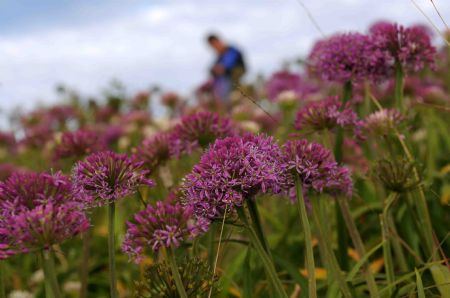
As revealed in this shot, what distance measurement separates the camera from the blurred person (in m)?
12.0

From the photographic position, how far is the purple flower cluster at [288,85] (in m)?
7.28

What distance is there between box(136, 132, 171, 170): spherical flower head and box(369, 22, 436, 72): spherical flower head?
1181 mm

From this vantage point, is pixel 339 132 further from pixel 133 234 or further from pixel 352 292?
pixel 133 234

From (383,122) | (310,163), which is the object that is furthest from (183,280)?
(383,122)

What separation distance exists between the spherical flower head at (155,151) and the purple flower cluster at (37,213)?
3.85 feet

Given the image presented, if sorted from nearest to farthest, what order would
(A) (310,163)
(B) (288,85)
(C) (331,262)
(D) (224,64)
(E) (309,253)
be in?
(E) (309,253)
(A) (310,163)
(C) (331,262)
(B) (288,85)
(D) (224,64)

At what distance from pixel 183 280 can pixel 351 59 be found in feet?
4.96

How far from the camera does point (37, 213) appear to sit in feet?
5.14

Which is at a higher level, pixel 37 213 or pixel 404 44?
pixel 404 44

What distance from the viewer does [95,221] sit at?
18.1 ft

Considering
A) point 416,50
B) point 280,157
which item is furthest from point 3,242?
point 416,50

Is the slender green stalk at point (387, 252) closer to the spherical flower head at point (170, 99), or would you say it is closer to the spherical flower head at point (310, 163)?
the spherical flower head at point (310, 163)

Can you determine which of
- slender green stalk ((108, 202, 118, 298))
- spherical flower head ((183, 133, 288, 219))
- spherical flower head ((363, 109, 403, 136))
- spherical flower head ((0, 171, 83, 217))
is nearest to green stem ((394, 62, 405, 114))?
spherical flower head ((363, 109, 403, 136))

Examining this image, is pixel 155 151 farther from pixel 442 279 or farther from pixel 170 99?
pixel 170 99
